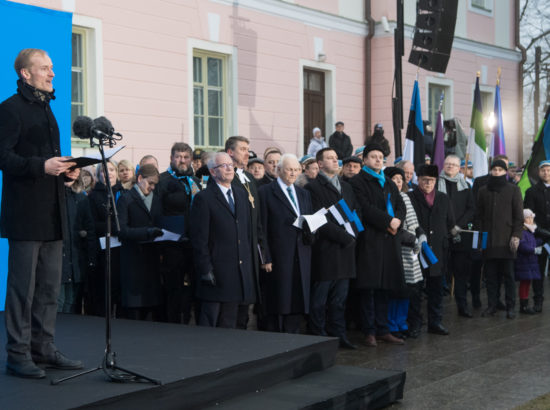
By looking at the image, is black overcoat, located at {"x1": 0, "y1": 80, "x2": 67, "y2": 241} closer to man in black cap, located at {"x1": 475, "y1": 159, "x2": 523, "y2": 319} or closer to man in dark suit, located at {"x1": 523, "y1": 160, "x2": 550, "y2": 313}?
man in black cap, located at {"x1": 475, "y1": 159, "x2": 523, "y2": 319}

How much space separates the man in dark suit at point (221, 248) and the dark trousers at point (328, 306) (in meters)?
0.94

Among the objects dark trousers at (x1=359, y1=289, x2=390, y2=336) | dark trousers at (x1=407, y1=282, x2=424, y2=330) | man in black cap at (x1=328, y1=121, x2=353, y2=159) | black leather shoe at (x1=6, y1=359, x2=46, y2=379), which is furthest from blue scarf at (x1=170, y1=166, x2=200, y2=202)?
man in black cap at (x1=328, y1=121, x2=353, y2=159)

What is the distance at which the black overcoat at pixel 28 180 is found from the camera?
186 inches

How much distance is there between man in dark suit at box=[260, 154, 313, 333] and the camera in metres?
7.56

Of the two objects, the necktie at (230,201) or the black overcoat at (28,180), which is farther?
the necktie at (230,201)

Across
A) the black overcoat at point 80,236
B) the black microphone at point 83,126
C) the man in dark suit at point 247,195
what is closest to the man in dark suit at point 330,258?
the man in dark suit at point 247,195

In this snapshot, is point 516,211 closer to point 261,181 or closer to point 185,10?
point 261,181

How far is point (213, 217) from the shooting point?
6.91 metres

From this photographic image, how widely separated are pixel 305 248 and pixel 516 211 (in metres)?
3.46

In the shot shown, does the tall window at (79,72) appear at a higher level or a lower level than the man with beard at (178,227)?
higher

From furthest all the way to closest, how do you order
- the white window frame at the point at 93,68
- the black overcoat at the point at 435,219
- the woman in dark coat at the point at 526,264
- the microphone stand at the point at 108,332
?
1. the white window frame at the point at 93,68
2. the woman in dark coat at the point at 526,264
3. the black overcoat at the point at 435,219
4. the microphone stand at the point at 108,332

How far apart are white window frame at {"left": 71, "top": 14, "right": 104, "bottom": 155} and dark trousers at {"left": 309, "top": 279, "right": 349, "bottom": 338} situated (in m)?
5.42

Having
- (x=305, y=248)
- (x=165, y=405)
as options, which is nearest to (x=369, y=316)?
(x=305, y=248)

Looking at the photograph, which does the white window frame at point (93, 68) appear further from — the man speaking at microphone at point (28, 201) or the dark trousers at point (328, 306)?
the man speaking at microphone at point (28, 201)
